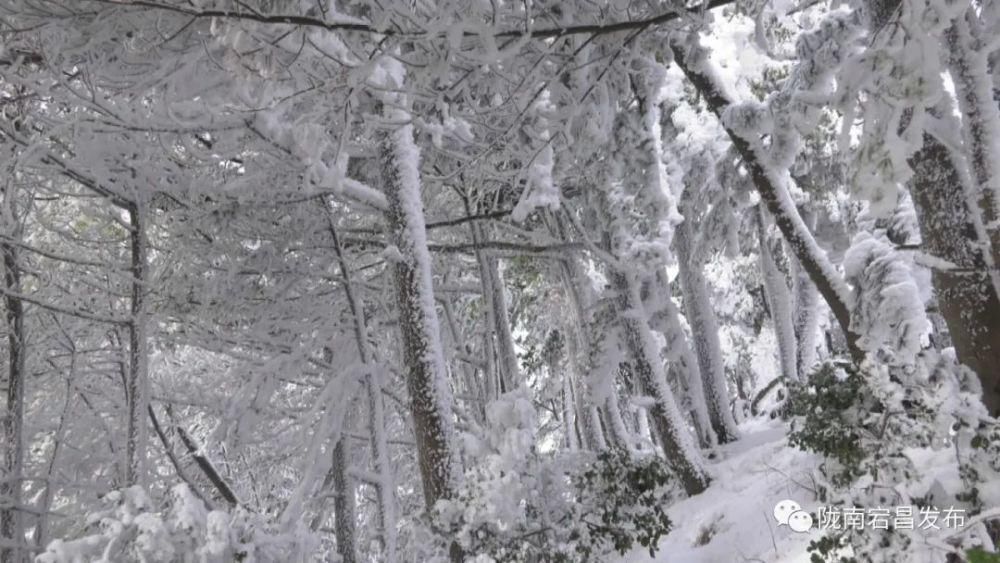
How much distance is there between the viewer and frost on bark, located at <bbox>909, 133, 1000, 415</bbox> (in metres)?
Answer: 4.07

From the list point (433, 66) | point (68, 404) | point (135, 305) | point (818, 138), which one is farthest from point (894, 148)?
point (68, 404)

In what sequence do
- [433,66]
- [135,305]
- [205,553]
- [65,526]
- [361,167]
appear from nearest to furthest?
[433,66], [205,553], [135,305], [361,167], [65,526]

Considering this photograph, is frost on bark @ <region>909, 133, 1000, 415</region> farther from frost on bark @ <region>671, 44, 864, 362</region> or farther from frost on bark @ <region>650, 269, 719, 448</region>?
frost on bark @ <region>650, 269, 719, 448</region>

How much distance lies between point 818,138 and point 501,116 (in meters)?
7.16

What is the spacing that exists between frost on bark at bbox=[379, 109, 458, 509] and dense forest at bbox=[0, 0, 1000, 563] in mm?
31

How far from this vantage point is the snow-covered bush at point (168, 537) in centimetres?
486

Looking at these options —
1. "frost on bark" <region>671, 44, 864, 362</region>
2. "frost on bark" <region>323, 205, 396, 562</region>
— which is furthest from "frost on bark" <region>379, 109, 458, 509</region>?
"frost on bark" <region>671, 44, 864, 362</region>

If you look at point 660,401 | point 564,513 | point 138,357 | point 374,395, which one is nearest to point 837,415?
point 660,401

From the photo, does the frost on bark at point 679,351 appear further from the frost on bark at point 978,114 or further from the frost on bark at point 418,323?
the frost on bark at point 978,114

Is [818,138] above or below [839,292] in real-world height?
above

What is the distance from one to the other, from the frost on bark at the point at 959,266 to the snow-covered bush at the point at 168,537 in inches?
198

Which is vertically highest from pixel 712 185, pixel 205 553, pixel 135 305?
pixel 712 185

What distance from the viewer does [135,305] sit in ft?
26.5

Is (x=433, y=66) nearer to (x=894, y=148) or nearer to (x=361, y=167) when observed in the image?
(x=894, y=148)
